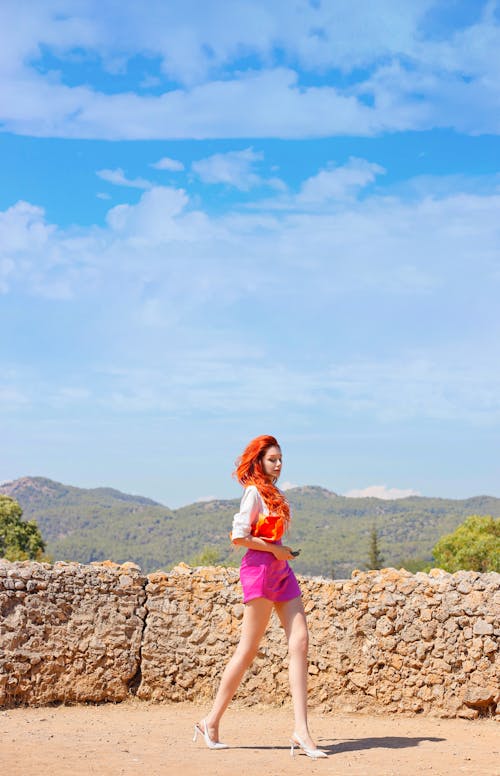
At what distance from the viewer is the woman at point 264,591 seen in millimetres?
5922

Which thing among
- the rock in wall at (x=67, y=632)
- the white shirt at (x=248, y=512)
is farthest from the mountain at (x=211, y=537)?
the white shirt at (x=248, y=512)

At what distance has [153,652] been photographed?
804 cm

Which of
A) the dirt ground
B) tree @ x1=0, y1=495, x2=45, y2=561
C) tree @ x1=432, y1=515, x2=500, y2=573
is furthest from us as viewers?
tree @ x1=0, y1=495, x2=45, y2=561

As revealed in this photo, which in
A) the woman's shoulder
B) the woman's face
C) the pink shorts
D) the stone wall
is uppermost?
the woman's face

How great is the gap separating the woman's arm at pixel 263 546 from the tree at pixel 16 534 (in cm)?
4913

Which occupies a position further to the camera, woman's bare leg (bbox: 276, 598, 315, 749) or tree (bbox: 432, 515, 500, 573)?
tree (bbox: 432, 515, 500, 573)

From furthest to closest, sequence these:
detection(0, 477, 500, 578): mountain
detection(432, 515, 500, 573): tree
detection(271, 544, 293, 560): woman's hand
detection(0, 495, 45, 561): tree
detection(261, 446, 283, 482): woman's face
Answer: detection(0, 477, 500, 578): mountain, detection(0, 495, 45, 561): tree, detection(432, 515, 500, 573): tree, detection(261, 446, 283, 482): woman's face, detection(271, 544, 293, 560): woman's hand

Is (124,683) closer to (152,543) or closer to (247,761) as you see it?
(247,761)

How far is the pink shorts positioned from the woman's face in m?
0.56

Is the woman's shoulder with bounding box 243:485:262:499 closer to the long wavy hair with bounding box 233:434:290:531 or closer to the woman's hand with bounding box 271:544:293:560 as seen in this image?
the long wavy hair with bounding box 233:434:290:531

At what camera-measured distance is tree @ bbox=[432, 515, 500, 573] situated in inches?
2048

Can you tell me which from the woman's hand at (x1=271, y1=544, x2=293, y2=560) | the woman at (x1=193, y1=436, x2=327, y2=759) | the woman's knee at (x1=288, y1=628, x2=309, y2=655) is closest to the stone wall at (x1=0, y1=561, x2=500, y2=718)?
the woman at (x1=193, y1=436, x2=327, y2=759)

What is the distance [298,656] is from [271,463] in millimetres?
1362

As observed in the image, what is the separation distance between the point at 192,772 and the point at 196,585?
9.26 ft
